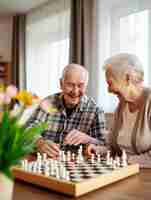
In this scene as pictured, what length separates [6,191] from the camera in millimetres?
679

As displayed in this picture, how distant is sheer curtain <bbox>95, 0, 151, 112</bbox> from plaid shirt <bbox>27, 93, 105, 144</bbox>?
101 cm

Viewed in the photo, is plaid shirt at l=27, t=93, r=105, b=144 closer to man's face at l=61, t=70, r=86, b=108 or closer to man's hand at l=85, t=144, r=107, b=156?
man's face at l=61, t=70, r=86, b=108

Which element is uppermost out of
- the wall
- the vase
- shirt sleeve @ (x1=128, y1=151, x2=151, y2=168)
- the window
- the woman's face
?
the wall

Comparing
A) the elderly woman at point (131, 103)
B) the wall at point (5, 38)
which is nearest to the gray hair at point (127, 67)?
the elderly woman at point (131, 103)

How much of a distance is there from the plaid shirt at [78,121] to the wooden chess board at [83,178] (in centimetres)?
82

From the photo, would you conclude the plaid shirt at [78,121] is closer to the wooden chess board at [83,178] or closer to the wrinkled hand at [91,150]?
the wrinkled hand at [91,150]

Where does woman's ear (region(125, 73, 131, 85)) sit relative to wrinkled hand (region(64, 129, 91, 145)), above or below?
above

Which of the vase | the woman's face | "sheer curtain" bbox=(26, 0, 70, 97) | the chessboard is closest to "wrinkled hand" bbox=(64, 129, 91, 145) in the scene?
the woman's face

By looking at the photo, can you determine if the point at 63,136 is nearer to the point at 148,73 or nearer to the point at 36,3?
the point at 148,73

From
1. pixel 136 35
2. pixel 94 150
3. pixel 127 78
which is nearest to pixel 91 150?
pixel 94 150

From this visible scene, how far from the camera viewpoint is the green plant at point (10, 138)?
25.7 inches

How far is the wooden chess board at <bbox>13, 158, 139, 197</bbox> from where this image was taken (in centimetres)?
92

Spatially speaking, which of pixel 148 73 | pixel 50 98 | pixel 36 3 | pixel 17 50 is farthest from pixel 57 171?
pixel 17 50

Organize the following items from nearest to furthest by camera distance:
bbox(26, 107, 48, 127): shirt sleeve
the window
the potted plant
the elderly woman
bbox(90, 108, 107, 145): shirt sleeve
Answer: the potted plant
the elderly woman
bbox(90, 108, 107, 145): shirt sleeve
bbox(26, 107, 48, 127): shirt sleeve
the window
